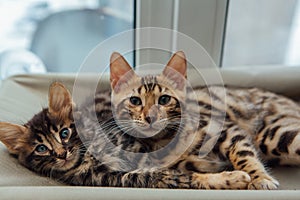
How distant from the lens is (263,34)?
6.03 ft

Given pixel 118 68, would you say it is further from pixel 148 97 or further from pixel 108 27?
pixel 108 27

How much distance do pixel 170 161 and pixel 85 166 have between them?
0.67ft

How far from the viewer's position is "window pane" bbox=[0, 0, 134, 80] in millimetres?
1658

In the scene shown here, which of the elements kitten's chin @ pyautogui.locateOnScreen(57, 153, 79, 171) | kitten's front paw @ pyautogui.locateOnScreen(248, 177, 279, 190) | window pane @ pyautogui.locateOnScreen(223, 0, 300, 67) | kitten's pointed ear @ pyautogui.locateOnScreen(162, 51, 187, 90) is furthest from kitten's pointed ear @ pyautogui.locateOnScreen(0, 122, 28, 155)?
window pane @ pyautogui.locateOnScreen(223, 0, 300, 67)

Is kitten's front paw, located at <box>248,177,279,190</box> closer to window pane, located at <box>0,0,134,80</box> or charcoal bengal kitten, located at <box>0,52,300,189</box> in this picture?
charcoal bengal kitten, located at <box>0,52,300,189</box>

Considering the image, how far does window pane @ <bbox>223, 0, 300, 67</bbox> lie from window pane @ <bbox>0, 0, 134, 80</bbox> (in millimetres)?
453

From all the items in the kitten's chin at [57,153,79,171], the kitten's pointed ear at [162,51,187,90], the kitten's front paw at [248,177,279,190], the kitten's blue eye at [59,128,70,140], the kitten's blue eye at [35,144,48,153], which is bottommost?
the kitten's front paw at [248,177,279,190]

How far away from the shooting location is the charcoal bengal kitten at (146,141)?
36.5 inches

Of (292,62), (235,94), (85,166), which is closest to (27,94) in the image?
(85,166)

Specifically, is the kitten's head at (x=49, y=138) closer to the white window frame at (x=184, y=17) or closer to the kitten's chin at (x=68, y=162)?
the kitten's chin at (x=68, y=162)

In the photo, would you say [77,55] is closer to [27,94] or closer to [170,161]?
[27,94]

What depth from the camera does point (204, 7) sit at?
1.51 metres

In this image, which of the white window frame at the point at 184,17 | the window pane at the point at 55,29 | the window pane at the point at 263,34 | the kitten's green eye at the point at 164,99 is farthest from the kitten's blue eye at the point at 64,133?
the window pane at the point at 263,34

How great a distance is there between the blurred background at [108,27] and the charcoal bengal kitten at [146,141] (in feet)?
1.71
